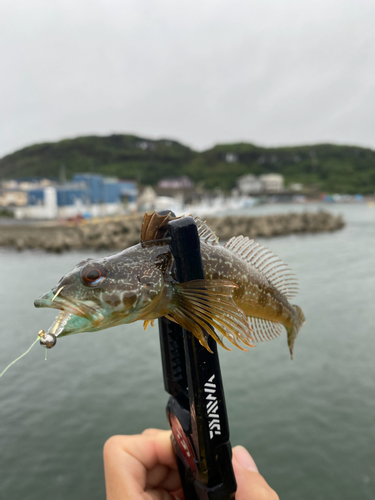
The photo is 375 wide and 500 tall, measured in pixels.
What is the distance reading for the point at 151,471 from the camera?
188cm

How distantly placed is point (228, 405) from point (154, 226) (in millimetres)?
5724

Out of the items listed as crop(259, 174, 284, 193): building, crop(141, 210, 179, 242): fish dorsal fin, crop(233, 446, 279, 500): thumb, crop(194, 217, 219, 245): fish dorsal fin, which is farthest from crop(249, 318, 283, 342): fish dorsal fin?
crop(259, 174, 284, 193): building

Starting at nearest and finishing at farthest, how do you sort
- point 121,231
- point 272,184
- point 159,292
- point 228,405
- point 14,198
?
point 159,292 < point 228,405 < point 121,231 < point 14,198 < point 272,184

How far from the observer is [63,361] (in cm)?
805

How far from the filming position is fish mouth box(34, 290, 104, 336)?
3.89 feet

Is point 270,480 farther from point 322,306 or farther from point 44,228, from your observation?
point 44,228

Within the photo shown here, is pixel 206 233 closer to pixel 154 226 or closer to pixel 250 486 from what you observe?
pixel 154 226

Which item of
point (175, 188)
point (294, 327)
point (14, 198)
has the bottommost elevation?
point (294, 327)

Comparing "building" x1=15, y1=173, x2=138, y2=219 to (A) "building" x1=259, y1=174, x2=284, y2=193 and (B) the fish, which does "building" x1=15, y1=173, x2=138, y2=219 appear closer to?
(B) the fish

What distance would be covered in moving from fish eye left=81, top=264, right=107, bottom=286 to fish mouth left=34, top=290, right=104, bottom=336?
8cm

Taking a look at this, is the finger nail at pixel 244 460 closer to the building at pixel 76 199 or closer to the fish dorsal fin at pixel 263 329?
the fish dorsal fin at pixel 263 329

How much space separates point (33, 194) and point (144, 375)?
50383mm

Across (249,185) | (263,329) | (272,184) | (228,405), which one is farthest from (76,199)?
(272,184)

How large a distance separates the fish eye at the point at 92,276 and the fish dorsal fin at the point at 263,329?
28.4 inches
